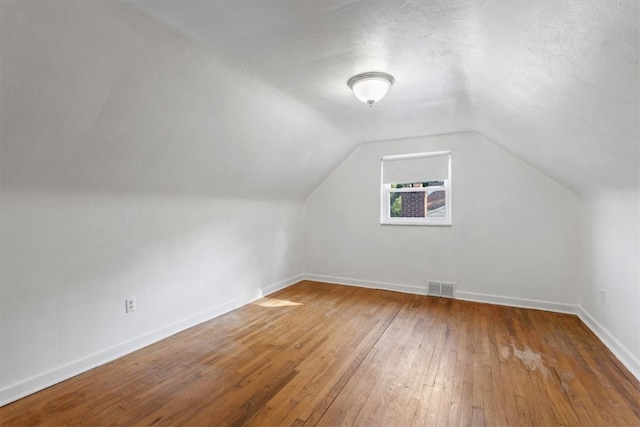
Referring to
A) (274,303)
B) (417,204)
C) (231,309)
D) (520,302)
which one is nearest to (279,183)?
(274,303)

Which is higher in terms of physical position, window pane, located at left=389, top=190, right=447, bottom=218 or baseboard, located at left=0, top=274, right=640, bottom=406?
window pane, located at left=389, top=190, right=447, bottom=218

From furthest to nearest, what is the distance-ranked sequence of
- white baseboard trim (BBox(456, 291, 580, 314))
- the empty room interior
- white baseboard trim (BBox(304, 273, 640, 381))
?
white baseboard trim (BBox(456, 291, 580, 314)), white baseboard trim (BBox(304, 273, 640, 381)), the empty room interior

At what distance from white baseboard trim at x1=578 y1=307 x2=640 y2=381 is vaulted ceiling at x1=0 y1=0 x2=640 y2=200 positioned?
4.25 feet

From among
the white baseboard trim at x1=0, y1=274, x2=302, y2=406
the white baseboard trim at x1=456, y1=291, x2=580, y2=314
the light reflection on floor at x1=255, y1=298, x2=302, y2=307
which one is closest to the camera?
the white baseboard trim at x1=0, y1=274, x2=302, y2=406

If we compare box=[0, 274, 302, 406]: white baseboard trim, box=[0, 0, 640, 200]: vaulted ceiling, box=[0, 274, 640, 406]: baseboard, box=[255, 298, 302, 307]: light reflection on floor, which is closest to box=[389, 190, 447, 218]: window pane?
box=[0, 274, 640, 406]: baseboard

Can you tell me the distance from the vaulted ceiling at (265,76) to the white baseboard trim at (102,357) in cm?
129

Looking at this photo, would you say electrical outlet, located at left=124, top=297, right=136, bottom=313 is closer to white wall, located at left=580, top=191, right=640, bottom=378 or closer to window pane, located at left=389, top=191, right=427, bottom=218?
window pane, located at left=389, top=191, right=427, bottom=218

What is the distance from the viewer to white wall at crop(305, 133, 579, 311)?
364 cm

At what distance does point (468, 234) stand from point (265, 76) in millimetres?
3219

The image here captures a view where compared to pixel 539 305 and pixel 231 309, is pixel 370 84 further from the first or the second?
pixel 539 305

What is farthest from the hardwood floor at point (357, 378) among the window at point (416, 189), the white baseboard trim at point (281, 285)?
the window at point (416, 189)

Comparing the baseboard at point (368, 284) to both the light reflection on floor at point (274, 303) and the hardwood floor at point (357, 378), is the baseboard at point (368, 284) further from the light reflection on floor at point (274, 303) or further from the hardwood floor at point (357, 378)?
the light reflection on floor at point (274, 303)

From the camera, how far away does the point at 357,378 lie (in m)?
2.23

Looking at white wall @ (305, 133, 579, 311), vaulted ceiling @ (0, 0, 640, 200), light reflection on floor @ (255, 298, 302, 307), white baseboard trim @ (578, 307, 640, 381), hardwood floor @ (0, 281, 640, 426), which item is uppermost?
vaulted ceiling @ (0, 0, 640, 200)
